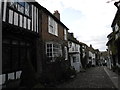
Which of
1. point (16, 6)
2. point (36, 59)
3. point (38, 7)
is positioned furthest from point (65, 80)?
point (16, 6)

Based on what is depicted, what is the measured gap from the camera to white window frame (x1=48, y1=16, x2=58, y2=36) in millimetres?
19141

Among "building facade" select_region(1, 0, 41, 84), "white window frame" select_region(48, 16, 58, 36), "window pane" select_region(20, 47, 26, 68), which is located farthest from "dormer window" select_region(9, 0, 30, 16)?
"white window frame" select_region(48, 16, 58, 36)

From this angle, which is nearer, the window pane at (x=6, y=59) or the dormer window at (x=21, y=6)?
the window pane at (x=6, y=59)

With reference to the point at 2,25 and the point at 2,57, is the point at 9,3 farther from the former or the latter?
the point at 2,57

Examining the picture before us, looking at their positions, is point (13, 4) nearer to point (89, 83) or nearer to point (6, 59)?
point (6, 59)

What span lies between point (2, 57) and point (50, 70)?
5.60 m

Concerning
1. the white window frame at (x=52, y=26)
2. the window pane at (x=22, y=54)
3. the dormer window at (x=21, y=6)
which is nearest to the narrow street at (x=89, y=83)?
the window pane at (x=22, y=54)

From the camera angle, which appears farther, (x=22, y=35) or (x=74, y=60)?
(x=74, y=60)

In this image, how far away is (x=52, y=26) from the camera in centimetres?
2016

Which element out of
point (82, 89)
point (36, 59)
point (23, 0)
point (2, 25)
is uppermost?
point (23, 0)

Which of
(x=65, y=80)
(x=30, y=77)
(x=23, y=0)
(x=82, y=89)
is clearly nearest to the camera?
(x=30, y=77)

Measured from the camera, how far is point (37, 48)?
16016mm

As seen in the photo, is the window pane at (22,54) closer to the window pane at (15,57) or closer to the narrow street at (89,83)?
the window pane at (15,57)

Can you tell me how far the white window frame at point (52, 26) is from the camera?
1914cm
